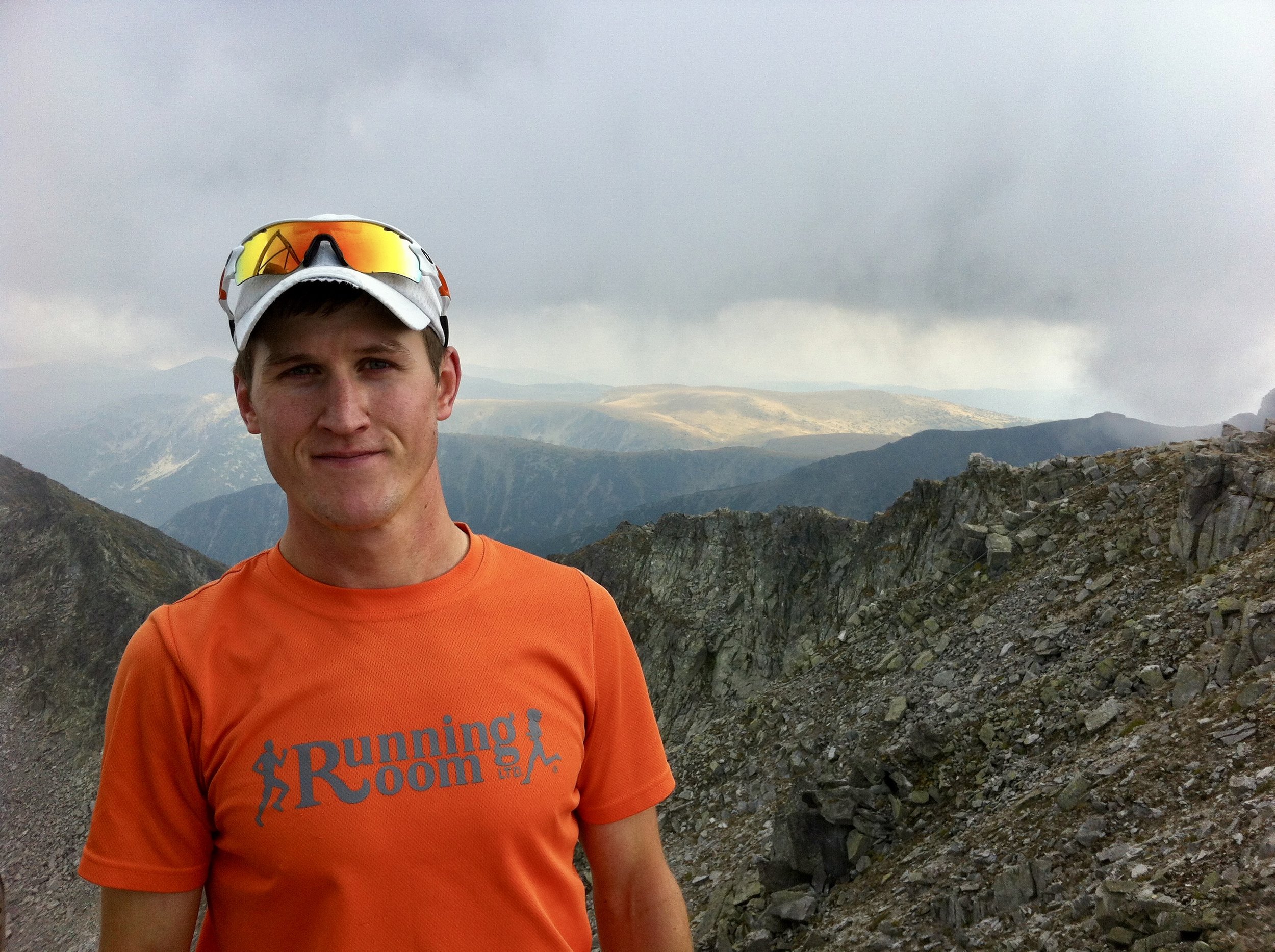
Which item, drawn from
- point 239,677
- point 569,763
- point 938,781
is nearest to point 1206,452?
point 938,781

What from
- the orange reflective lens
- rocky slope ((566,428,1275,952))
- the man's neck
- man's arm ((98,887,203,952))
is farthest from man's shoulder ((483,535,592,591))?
rocky slope ((566,428,1275,952))

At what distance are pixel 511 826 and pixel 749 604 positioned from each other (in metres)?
45.4

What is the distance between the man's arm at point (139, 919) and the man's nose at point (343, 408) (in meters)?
2.21

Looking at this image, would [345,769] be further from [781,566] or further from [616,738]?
[781,566]

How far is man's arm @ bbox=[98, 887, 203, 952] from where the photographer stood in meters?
3.12

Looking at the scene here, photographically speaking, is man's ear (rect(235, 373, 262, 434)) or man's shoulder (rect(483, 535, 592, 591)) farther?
man's shoulder (rect(483, 535, 592, 591))

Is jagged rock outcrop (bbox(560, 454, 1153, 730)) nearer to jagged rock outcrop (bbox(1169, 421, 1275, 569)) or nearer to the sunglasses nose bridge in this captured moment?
jagged rock outcrop (bbox(1169, 421, 1275, 569))

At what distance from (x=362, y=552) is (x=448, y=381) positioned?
111 cm

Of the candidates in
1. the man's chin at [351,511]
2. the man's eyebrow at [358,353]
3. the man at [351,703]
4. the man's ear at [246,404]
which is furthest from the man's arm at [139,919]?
the man's eyebrow at [358,353]

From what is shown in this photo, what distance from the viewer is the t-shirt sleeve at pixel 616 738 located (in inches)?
153

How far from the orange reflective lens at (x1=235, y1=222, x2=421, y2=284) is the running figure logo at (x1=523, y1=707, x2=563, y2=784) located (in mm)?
2303

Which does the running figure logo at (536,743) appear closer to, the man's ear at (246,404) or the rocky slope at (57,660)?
the man's ear at (246,404)

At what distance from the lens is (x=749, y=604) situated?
155ft

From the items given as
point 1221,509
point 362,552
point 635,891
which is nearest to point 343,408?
point 362,552
